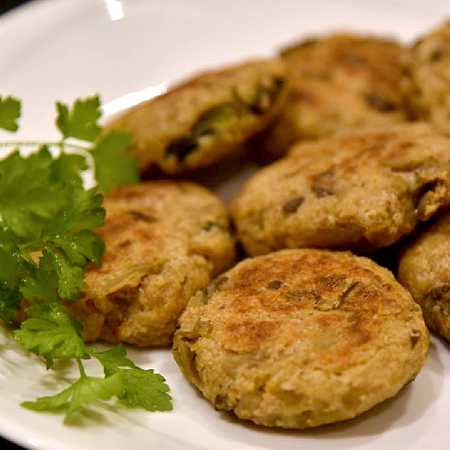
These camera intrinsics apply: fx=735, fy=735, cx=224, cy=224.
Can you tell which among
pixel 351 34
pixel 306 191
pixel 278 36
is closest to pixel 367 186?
pixel 306 191

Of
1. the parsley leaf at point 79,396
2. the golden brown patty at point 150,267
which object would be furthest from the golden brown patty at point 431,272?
the parsley leaf at point 79,396

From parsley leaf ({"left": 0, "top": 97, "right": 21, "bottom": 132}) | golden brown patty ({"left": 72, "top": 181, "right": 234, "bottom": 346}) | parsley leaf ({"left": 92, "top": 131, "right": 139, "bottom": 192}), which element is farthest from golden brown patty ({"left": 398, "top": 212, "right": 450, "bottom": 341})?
parsley leaf ({"left": 0, "top": 97, "right": 21, "bottom": 132})

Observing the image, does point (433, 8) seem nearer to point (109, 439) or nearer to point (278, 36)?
point (278, 36)

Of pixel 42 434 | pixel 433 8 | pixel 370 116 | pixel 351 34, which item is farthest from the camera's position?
pixel 433 8

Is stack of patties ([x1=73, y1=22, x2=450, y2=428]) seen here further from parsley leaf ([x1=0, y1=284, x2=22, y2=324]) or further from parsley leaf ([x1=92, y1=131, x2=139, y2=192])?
parsley leaf ([x1=0, y1=284, x2=22, y2=324])

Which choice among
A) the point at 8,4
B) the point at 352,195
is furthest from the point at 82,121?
the point at 8,4

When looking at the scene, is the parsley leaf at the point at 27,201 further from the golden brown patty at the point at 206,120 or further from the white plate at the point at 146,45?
the golden brown patty at the point at 206,120

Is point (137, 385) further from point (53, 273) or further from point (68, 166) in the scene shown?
point (68, 166)
